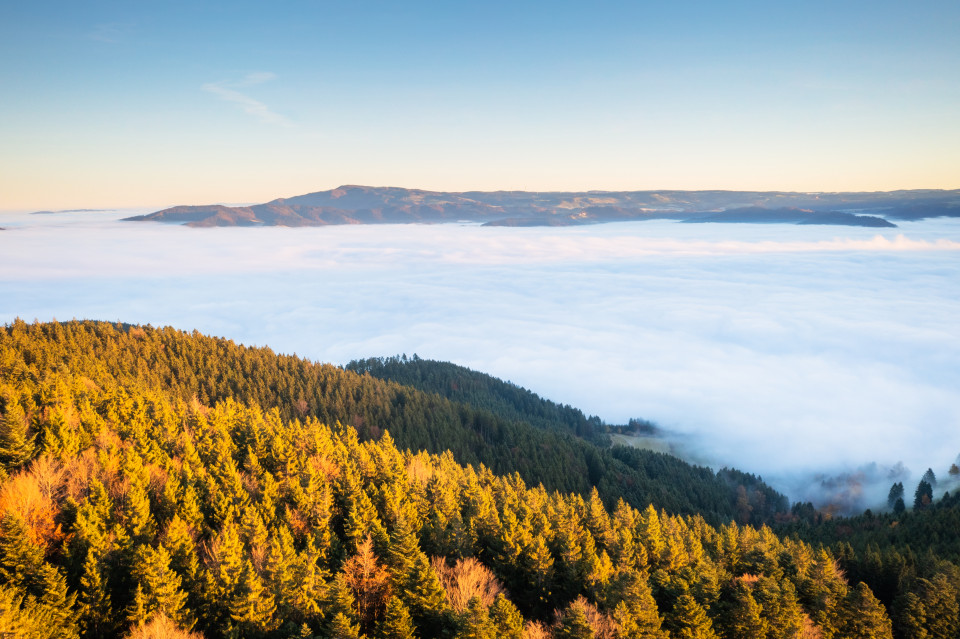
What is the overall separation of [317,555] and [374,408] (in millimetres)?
113074

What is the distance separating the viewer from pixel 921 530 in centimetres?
10556

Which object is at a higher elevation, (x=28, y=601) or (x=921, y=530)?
(x=28, y=601)

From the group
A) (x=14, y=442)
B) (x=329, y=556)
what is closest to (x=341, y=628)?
(x=329, y=556)

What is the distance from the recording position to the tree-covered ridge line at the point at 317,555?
3150 cm

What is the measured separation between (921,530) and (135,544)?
14087 centimetres

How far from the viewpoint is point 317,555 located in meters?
39.1

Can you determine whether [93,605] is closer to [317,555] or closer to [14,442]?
[317,555]

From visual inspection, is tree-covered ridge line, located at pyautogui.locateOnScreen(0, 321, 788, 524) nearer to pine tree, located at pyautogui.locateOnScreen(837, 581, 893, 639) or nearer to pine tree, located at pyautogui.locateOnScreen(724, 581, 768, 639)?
pine tree, located at pyautogui.locateOnScreen(837, 581, 893, 639)

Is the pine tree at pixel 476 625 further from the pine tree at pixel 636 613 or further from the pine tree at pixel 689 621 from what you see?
the pine tree at pixel 689 621

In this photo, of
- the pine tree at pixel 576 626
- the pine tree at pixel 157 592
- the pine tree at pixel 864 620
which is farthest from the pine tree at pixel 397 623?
the pine tree at pixel 864 620

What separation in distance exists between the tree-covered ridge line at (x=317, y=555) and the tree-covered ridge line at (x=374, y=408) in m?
66.4

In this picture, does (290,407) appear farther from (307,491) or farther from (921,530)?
(921,530)

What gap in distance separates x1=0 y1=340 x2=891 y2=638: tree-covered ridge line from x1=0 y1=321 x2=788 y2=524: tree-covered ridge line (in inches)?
2616

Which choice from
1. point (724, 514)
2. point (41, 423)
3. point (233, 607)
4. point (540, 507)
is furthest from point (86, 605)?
point (724, 514)
